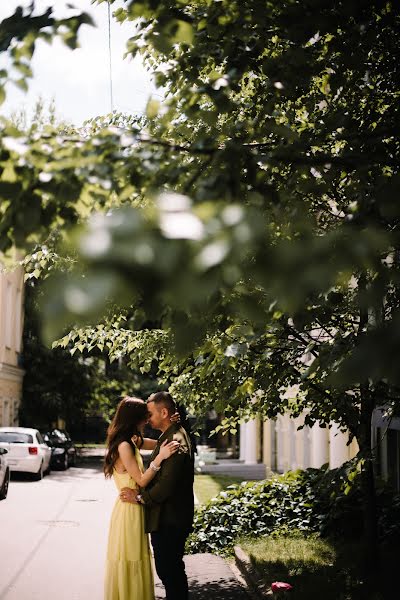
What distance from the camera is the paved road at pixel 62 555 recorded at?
8.25 meters

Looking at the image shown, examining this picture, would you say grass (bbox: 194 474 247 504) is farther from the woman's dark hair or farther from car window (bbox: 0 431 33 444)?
the woman's dark hair

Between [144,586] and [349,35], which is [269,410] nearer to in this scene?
[144,586]

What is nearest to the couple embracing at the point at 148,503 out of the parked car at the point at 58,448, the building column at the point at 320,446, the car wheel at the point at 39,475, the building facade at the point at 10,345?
the building column at the point at 320,446

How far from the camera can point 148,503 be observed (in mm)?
6020

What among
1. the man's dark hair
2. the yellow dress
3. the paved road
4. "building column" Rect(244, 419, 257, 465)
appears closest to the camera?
the yellow dress

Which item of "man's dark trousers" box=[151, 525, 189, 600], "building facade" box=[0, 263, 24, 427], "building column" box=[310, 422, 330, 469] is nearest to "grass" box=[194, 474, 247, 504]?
"building column" box=[310, 422, 330, 469]

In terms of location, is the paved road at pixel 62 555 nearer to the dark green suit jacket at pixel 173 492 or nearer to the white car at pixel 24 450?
the dark green suit jacket at pixel 173 492

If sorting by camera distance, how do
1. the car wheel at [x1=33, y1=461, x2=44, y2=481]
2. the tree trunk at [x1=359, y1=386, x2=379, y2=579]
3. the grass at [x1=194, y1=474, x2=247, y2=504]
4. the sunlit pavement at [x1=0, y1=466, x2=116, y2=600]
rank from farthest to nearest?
1. the car wheel at [x1=33, y1=461, x2=44, y2=481]
2. the grass at [x1=194, y1=474, x2=247, y2=504]
3. the sunlit pavement at [x1=0, y1=466, x2=116, y2=600]
4. the tree trunk at [x1=359, y1=386, x2=379, y2=579]

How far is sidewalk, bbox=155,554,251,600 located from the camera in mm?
7941

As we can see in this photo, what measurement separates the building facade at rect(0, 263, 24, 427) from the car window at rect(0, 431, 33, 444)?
10954 mm

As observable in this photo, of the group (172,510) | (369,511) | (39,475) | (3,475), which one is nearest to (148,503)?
(172,510)

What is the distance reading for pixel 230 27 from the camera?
4262mm

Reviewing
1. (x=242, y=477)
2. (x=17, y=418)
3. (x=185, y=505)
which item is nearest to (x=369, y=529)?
(x=185, y=505)

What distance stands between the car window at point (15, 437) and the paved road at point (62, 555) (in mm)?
5202
